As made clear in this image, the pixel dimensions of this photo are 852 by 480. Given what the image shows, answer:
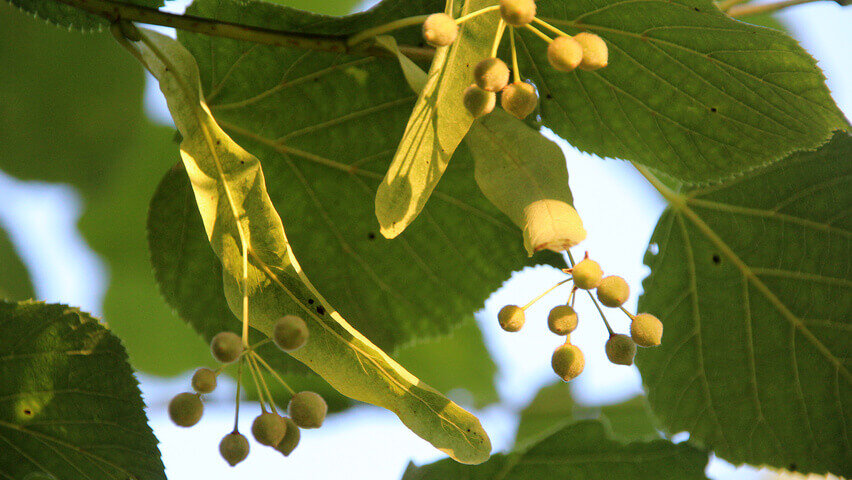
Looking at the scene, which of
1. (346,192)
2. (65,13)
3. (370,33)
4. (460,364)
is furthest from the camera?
(460,364)

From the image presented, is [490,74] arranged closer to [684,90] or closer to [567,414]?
[684,90]

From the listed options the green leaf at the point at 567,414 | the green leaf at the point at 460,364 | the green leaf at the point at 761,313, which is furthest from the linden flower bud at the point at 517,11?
the green leaf at the point at 567,414

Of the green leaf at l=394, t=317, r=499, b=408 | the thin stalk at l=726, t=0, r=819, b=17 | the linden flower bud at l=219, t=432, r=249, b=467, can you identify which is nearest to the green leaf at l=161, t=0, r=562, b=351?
the linden flower bud at l=219, t=432, r=249, b=467

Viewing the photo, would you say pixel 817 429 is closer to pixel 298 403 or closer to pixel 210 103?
pixel 298 403

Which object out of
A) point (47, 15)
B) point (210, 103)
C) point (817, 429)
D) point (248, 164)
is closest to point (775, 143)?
point (817, 429)

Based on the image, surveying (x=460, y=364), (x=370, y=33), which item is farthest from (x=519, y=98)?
(x=460, y=364)

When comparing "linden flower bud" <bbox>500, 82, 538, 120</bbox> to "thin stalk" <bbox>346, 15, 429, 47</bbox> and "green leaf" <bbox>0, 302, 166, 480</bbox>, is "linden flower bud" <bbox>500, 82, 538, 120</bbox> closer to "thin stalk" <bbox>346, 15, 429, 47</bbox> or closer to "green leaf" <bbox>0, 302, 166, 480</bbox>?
"thin stalk" <bbox>346, 15, 429, 47</bbox>

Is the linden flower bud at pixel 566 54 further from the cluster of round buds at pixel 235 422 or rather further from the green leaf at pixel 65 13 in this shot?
the green leaf at pixel 65 13
